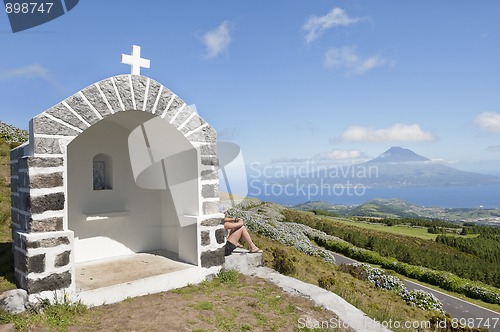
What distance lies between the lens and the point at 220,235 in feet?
21.0

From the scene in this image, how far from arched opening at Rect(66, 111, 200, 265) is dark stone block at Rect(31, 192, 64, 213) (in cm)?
177

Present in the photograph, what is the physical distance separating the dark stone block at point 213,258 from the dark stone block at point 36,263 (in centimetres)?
248

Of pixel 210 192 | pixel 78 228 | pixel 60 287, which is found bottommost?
pixel 60 287

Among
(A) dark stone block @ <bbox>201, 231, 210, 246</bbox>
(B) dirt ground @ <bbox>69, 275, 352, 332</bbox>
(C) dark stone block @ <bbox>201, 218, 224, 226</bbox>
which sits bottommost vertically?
(B) dirt ground @ <bbox>69, 275, 352, 332</bbox>

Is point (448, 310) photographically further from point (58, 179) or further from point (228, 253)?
point (58, 179)

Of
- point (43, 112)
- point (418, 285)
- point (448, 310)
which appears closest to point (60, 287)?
point (43, 112)

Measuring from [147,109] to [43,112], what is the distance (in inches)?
59.2

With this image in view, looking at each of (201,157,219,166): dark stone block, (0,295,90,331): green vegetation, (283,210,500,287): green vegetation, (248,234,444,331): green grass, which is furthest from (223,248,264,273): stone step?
(283,210,500,287): green vegetation

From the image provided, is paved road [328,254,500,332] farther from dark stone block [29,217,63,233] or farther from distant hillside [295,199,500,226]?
distant hillside [295,199,500,226]

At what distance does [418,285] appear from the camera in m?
20.8

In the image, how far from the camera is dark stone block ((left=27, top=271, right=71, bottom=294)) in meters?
4.52

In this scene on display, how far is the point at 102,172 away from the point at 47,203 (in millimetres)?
2779

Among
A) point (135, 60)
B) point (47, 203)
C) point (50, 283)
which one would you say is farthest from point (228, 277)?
point (135, 60)

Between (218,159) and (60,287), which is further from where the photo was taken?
(218,159)
